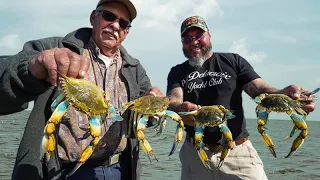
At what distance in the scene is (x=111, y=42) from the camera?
14.6 ft

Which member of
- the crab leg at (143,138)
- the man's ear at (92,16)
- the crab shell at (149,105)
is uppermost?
the man's ear at (92,16)

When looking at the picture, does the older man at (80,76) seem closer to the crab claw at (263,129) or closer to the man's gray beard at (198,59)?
the man's gray beard at (198,59)

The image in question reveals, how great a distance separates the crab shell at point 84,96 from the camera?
334cm

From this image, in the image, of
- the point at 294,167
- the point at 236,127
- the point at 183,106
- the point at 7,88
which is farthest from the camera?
the point at 294,167

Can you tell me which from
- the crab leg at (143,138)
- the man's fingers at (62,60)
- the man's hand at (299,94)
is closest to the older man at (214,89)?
the man's hand at (299,94)

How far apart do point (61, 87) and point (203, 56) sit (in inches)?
117

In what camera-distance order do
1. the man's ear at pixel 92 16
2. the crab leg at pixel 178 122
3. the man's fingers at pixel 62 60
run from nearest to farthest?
the man's fingers at pixel 62 60 < the crab leg at pixel 178 122 < the man's ear at pixel 92 16

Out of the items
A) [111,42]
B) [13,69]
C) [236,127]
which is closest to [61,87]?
[13,69]

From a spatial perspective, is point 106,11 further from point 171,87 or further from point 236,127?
point 236,127

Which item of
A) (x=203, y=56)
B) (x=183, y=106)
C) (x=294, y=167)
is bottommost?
(x=294, y=167)

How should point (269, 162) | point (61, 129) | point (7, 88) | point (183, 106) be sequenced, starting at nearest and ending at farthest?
point (7, 88) < point (61, 129) < point (183, 106) < point (269, 162)

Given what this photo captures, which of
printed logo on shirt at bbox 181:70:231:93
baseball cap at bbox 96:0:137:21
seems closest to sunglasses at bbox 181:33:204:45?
printed logo on shirt at bbox 181:70:231:93

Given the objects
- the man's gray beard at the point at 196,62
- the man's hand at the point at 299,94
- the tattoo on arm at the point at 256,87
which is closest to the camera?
the man's hand at the point at 299,94

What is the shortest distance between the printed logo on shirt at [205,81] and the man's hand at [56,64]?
8.77ft
